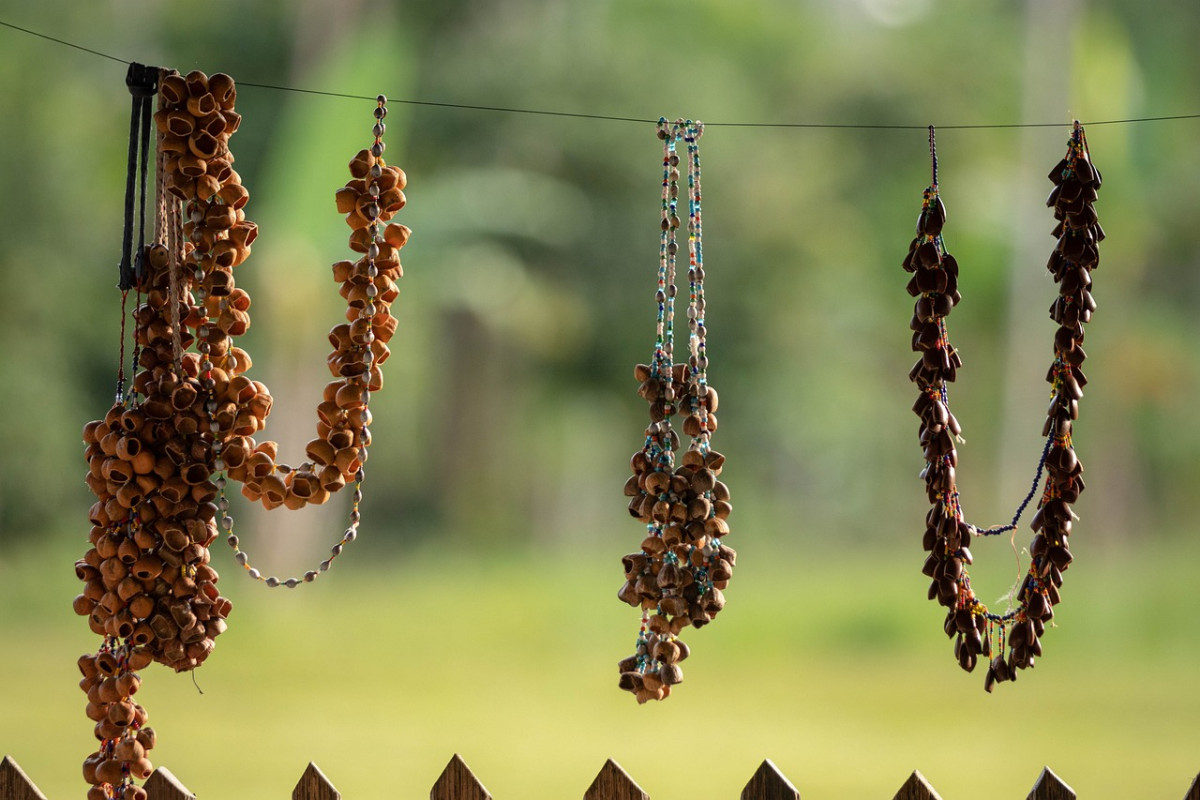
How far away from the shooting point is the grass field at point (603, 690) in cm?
521

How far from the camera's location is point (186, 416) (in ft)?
4.90

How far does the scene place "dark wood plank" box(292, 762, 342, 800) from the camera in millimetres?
1584

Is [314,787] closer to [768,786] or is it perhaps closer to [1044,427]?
[768,786]

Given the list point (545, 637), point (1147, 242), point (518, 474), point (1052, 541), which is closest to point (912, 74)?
point (1147, 242)

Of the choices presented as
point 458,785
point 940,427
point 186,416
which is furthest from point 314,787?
point 940,427

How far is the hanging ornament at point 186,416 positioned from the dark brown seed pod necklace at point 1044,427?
632 millimetres

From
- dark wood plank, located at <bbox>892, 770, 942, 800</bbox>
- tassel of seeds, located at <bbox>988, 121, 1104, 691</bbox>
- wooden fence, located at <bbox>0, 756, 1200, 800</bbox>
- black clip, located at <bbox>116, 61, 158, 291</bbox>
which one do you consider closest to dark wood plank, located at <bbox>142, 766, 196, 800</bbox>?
wooden fence, located at <bbox>0, 756, 1200, 800</bbox>

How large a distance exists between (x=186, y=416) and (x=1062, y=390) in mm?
1061

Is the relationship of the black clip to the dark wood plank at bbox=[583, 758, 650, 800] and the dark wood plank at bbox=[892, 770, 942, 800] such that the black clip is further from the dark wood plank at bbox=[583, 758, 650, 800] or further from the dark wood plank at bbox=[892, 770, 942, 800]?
the dark wood plank at bbox=[892, 770, 942, 800]

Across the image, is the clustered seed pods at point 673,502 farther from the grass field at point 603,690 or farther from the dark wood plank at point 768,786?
the grass field at point 603,690

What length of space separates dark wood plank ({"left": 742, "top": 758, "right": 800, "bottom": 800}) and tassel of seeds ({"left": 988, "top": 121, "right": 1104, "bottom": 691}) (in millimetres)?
290

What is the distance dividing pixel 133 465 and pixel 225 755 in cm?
416

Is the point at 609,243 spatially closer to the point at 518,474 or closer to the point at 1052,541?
the point at 518,474

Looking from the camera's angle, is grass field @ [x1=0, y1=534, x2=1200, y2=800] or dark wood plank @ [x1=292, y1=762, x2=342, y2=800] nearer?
dark wood plank @ [x1=292, y1=762, x2=342, y2=800]
